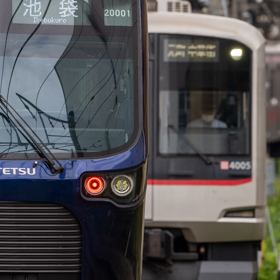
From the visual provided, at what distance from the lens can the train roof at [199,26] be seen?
7.12 meters

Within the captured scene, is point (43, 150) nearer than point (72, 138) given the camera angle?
Yes

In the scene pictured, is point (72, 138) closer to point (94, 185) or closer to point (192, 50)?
point (94, 185)

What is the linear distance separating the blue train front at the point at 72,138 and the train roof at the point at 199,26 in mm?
1897

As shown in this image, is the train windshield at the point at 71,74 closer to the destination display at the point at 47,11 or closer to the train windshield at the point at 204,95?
the destination display at the point at 47,11

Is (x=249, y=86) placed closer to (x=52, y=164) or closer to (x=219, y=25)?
(x=219, y=25)

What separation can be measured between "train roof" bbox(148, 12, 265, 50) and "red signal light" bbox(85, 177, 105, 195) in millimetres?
2774

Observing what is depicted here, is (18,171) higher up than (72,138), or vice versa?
(72,138)

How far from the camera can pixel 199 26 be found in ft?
23.4

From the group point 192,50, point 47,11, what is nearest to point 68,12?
point 47,11

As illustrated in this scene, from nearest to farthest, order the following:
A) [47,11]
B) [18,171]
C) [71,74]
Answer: [18,171], [71,74], [47,11]

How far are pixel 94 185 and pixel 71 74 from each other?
0.88 meters

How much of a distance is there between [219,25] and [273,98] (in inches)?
513

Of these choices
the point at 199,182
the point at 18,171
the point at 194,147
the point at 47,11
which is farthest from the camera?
the point at 194,147

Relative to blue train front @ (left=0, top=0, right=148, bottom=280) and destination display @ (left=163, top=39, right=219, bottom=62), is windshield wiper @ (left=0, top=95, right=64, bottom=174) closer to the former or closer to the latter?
blue train front @ (left=0, top=0, right=148, bottom=280)
